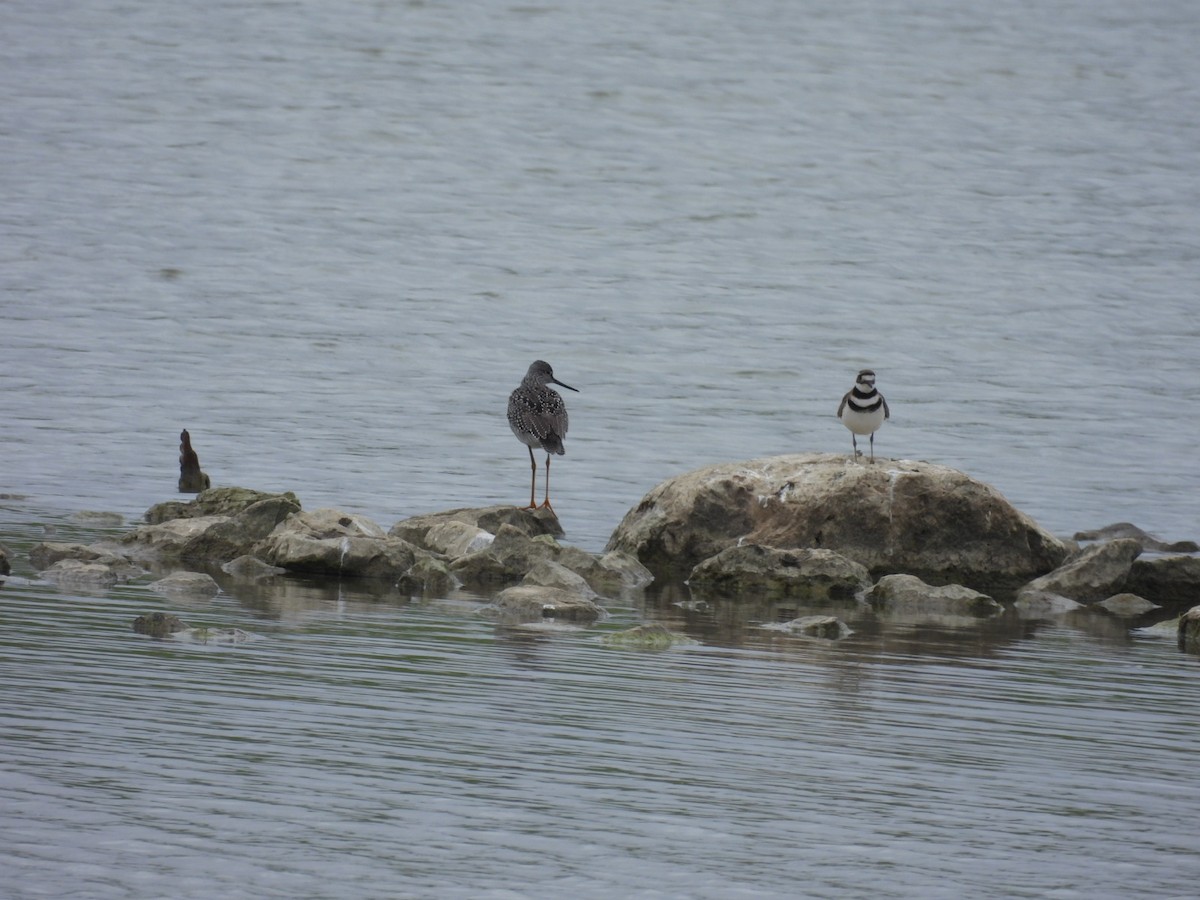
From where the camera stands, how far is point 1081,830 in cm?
891

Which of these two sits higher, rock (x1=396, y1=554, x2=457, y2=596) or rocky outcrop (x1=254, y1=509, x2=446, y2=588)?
rocky outcrop (x1=254, y1=509, x2=446, y2=588)

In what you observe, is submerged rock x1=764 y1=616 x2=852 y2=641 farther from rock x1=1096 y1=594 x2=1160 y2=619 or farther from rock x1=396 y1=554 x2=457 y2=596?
rock x1=1096 y1=594 x2=1160 y2=619

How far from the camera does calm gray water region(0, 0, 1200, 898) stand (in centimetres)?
870

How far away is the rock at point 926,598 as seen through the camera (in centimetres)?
1650

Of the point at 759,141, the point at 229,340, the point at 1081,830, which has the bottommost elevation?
the point at 1081,830

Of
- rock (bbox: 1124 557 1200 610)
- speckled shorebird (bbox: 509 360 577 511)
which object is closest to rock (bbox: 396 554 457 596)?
speckled shorebird (bbox: 509 360 577 511)

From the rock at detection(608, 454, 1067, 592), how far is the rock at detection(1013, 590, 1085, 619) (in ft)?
3.49

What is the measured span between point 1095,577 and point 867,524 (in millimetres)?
2204

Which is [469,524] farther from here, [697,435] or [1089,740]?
[697,435]

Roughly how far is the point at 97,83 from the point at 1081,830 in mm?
88891

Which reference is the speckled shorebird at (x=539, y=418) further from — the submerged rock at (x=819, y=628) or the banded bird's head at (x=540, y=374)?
the submerged rock at (x=819, y=628)

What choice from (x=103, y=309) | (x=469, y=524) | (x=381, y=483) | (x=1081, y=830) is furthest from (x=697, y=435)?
(x=1081, y=830)

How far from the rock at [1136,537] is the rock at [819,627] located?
720 cm

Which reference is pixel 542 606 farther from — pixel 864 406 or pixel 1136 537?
pixel 1136 537
